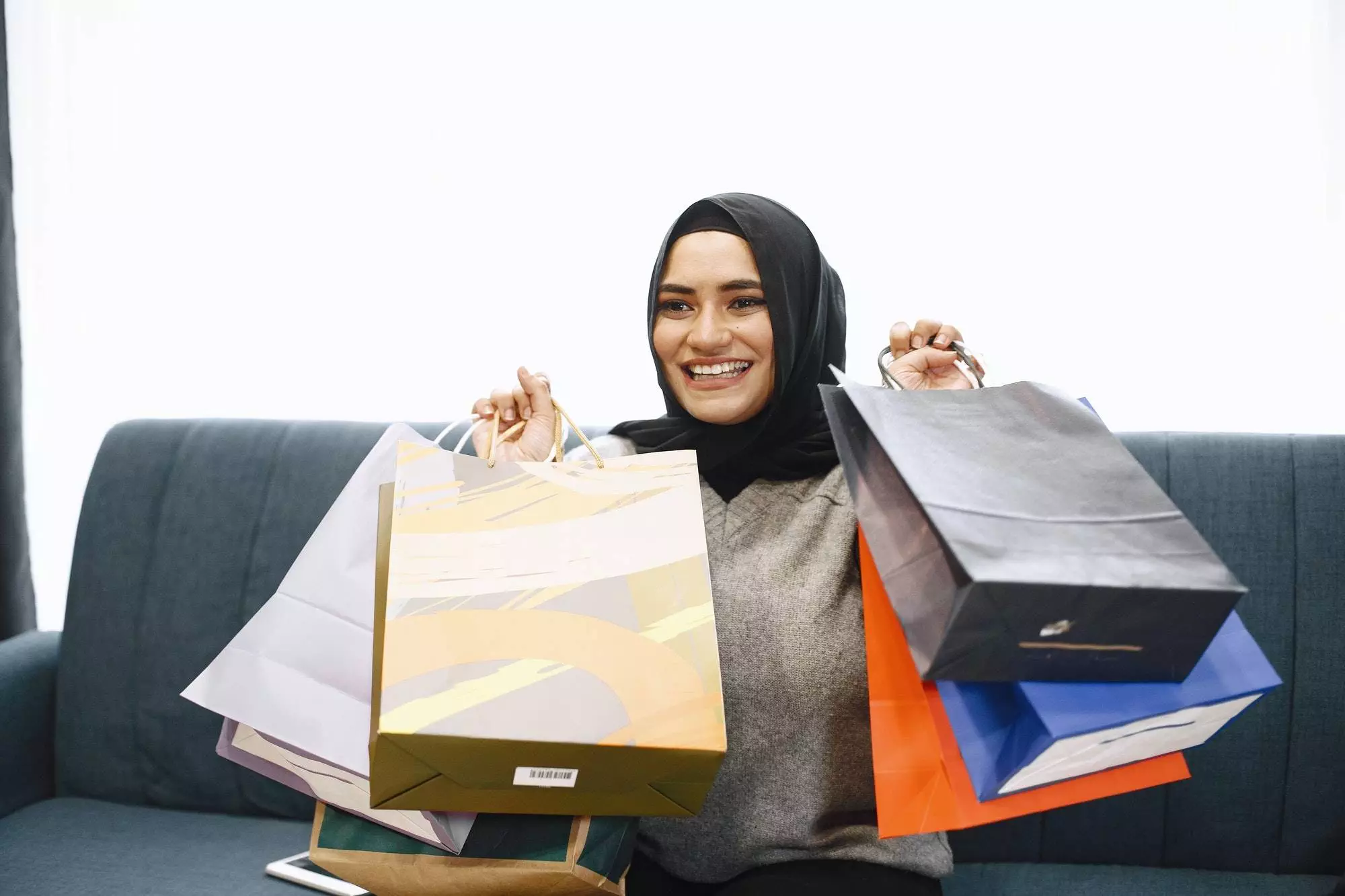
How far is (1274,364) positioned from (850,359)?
73cm

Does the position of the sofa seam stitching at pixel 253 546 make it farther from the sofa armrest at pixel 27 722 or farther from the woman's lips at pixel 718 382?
the woman's lips at pixel 718 382

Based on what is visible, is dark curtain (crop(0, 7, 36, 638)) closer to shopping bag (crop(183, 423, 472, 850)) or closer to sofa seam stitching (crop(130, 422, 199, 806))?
sofa seam stitching (crop(130, 422, 199, 806))

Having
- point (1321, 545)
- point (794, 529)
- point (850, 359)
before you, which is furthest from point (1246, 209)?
point (794, 529)

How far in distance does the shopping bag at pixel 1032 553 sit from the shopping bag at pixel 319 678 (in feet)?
1.47

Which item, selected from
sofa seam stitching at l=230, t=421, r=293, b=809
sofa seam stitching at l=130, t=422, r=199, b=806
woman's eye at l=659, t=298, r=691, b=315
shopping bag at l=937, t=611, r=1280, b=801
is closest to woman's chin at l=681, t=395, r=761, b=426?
woman's eye at l=659, t=298, r=691, b=315

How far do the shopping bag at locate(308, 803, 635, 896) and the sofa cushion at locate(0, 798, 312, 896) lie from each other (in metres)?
0.48

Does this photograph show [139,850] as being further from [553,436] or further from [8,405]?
[8,405]

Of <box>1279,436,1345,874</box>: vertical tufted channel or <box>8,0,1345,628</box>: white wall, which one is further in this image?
<box>8,0,1345,628</box>: white wall

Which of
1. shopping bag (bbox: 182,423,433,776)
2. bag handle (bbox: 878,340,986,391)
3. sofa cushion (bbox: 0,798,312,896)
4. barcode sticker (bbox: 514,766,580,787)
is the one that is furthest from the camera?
sofa cushion (bbox: 0,798,312,896)

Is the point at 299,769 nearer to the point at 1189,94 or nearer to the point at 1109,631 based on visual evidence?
the point at 1109,631

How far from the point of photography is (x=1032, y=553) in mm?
632

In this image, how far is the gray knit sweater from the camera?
3.35 ft

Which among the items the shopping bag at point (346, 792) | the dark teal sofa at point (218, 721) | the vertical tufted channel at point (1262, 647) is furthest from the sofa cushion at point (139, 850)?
the vertical tufted channel at point (1262, 647)

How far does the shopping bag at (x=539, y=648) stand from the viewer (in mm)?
705
